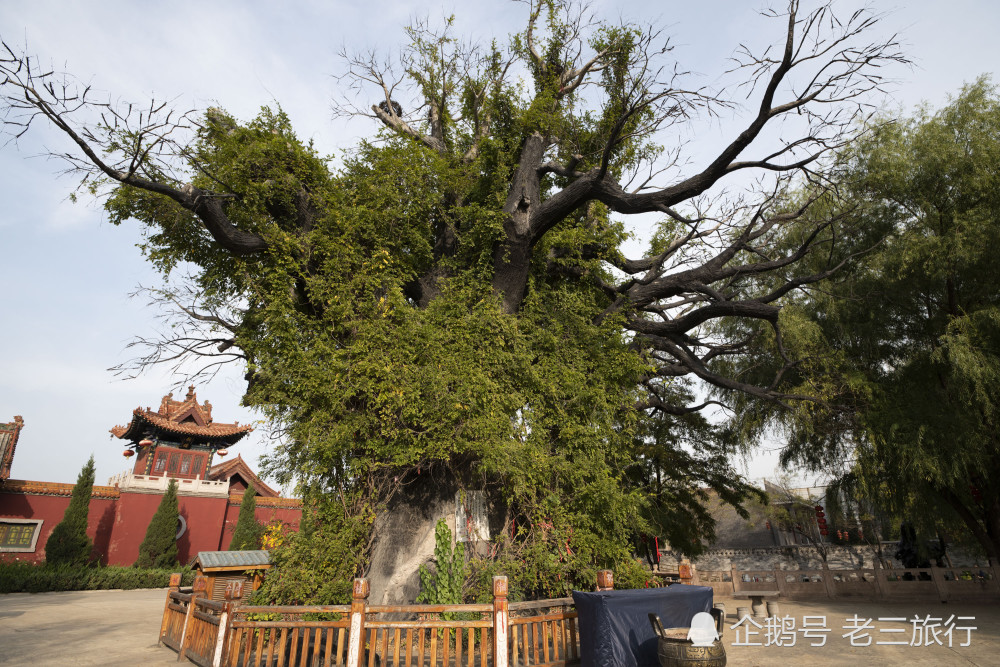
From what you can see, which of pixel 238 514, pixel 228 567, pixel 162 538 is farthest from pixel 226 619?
pixel 238 514

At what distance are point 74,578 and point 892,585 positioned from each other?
2676 centimetres

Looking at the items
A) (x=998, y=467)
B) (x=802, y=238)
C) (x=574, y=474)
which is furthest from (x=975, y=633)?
(x=802, y=238)

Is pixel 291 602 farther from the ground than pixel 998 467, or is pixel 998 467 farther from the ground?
pixel 998 467

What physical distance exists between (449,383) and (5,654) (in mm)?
7449

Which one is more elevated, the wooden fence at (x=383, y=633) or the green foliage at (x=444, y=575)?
the green foliage at (x=444, y=575)

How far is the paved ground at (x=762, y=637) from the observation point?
6.87 meters

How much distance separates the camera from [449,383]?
853 centimetres

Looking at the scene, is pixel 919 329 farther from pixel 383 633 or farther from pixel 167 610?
pixel 167 610

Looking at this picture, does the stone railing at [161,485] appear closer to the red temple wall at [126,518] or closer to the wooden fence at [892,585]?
the red temple wall at [126,518]

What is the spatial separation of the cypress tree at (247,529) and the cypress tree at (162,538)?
8.00ft

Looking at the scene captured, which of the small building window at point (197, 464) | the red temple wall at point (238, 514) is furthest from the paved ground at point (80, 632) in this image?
the small building window at point (197, 464)

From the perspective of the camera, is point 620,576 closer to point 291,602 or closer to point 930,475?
point 291,602

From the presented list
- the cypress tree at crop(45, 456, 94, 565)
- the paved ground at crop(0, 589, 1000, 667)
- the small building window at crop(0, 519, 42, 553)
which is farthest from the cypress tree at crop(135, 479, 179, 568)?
the paved ground at crop(0, 589, 1000, 667)

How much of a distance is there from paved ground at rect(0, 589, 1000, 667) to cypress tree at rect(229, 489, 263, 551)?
10084mm
